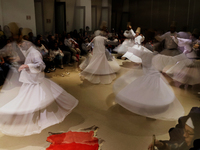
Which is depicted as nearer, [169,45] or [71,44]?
[169,45]

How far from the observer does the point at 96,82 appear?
13.0 feet

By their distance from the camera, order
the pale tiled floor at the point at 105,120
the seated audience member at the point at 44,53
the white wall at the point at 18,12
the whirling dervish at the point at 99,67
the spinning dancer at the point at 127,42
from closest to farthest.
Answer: the white wall at the point at 18,12 → the pale tiled floor at the point at 105,120 → the seated audience member at the point at 44,53 → the spinning dancer at the point at 127,42 → the whirling dervish at the point at 99,67

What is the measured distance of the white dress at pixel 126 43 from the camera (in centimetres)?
315

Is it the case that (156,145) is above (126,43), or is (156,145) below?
below

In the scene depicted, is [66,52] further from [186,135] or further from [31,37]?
[186,135]

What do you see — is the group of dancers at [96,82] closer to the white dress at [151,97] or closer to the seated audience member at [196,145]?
the white dress at [151,97]

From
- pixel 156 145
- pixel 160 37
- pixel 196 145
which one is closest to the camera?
pixel 196 145

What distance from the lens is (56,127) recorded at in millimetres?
2730

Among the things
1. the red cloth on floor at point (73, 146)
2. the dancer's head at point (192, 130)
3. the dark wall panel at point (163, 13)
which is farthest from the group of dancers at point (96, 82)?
the dancer's head at point (192, 130)

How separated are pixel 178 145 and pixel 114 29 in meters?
2.07

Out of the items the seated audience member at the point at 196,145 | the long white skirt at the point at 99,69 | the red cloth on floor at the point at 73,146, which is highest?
the long white skirt at the point at 99,69

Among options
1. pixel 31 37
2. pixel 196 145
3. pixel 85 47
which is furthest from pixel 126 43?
pixel 196 145

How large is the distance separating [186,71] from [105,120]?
5.83 feet

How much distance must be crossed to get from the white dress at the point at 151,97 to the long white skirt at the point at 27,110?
1.33 m
